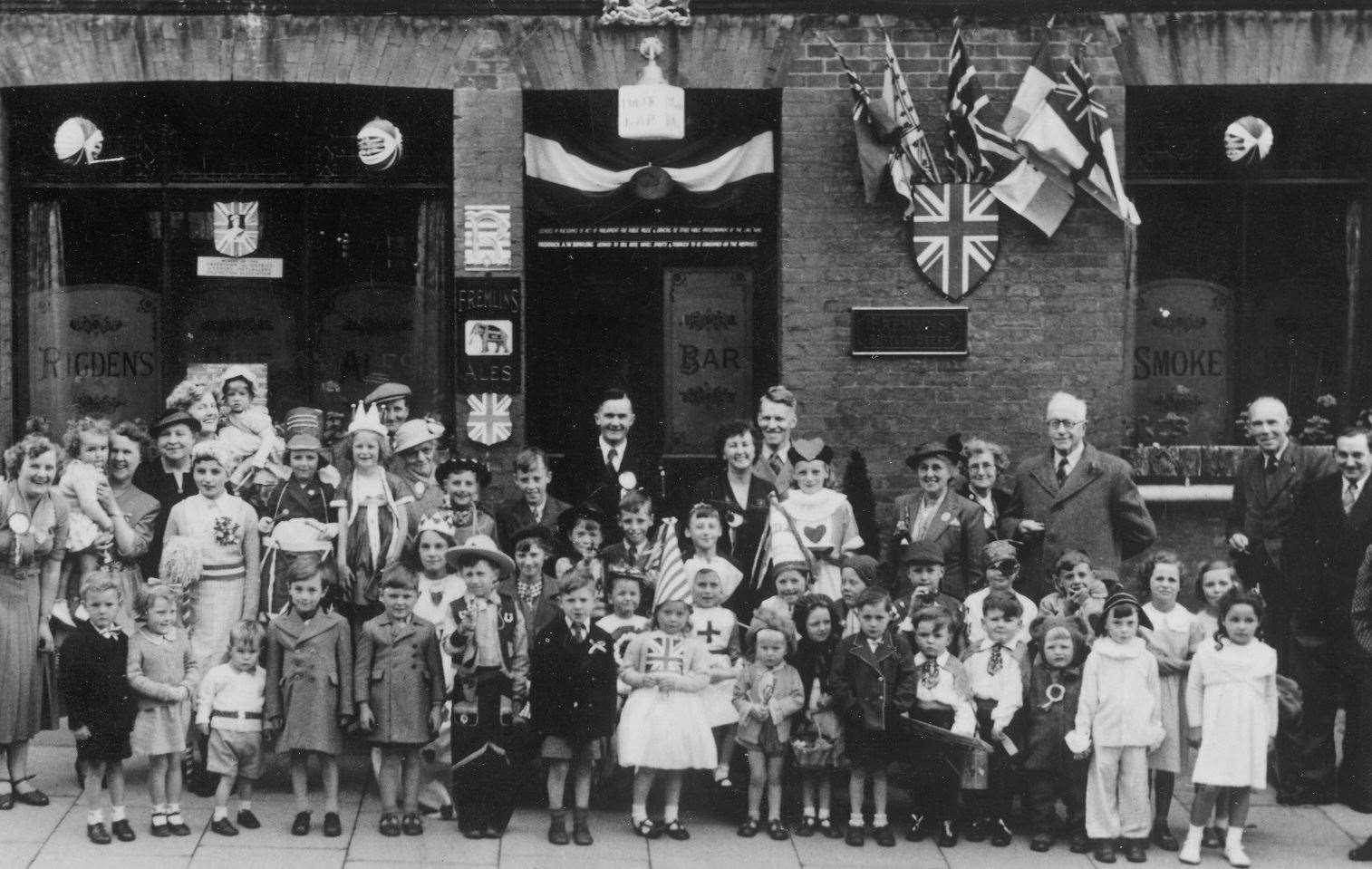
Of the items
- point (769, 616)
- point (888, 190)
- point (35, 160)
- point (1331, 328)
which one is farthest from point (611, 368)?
point (1331, 328)

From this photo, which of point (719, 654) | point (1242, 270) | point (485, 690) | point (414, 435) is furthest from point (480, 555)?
point (1242, 270)

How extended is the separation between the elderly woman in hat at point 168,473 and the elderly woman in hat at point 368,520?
952 mm

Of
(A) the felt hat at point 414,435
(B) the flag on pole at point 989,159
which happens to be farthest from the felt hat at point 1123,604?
(A) the felt hat at point 414,435

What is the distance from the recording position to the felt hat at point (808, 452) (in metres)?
8.75

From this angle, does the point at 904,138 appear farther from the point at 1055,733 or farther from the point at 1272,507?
the point at 1055,733

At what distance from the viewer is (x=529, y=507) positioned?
838 centimetres

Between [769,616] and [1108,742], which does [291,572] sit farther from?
[1108,742]

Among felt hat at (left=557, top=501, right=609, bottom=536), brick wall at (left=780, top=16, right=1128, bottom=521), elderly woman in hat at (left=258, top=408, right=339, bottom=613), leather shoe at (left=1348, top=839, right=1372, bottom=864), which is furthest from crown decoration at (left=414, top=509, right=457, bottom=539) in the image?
leather shoe at (left=1348, top=839, right=1372, bottom=864)

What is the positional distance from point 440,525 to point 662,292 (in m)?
3.16

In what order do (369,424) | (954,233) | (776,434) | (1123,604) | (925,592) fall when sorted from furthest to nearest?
(954,233) < (776,434) < (369,424) < (925,592) < (1123,604)

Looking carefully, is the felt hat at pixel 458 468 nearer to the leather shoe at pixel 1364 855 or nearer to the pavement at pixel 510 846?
the pavement at pixel 510 846

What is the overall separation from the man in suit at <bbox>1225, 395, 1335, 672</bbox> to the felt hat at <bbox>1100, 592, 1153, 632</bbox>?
3.87 feet

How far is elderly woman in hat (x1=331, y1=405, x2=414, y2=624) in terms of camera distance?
25.6ft

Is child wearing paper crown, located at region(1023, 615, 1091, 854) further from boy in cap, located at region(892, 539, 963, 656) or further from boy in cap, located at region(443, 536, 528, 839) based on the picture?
boy in cap, located at region(443, 536, 528, 839)
